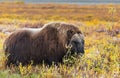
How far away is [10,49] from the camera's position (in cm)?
708

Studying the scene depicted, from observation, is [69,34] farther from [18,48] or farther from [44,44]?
[18,48]

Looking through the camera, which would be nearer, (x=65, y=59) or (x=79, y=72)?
(x=79, y=72)

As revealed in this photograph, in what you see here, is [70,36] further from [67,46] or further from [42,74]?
[42,74]

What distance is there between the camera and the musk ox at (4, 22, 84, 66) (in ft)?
22.0

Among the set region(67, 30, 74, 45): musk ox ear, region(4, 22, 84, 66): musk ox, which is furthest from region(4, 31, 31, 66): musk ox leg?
region(67, 30, 74, 45): musk ox ear

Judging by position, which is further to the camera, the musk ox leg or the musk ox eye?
the musk ox leg

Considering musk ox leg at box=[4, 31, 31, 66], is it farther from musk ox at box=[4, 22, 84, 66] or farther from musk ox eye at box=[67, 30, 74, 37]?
musk ox eye at box=[67, 30, 74, 37]

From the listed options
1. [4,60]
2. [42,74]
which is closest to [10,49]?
[4,60]

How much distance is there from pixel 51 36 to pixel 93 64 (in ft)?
2.62

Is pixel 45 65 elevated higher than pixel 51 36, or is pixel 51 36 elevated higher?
pixel 51 36

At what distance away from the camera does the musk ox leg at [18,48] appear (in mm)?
6965

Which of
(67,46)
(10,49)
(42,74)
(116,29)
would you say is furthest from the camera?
(116,29)

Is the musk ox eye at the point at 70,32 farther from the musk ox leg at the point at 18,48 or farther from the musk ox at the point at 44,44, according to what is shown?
the musk ox leg at the point at 18,48

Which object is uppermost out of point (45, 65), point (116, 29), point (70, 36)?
point (70, 36)
